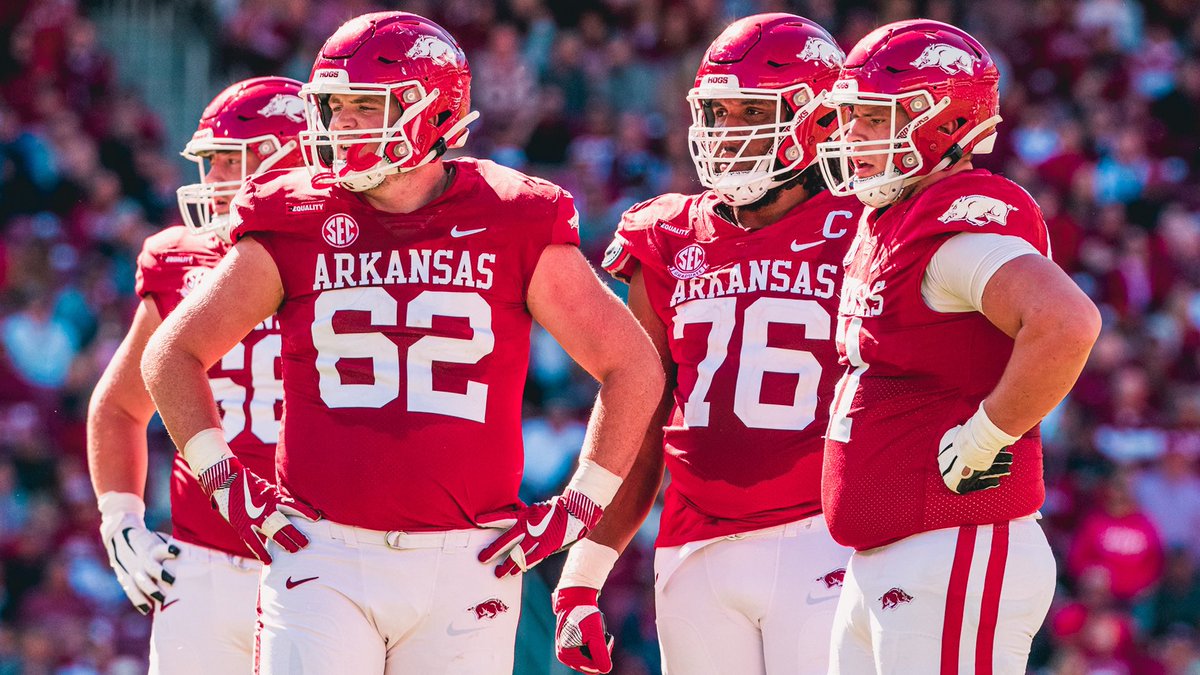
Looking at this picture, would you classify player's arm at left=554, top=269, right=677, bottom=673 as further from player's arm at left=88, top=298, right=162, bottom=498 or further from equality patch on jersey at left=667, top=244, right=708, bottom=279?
player's arm at left=88, top=298, right=162, bottom=498

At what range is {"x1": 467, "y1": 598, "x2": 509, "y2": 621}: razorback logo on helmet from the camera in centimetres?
385

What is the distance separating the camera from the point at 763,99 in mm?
4391

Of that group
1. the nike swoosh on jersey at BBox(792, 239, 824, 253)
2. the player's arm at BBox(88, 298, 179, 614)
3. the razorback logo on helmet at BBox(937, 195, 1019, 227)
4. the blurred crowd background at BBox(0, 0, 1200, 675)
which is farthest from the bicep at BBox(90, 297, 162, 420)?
the blurred crowd background at BBox(0, 0, 1200, 675)

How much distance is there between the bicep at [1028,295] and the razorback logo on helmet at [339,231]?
147 centimetres

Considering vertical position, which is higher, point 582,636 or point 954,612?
point 954,612

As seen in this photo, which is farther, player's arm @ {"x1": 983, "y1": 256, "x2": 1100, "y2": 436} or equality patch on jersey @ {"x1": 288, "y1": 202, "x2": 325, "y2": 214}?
equality patch on jersey @ {"x1": 288, "y1": 202, "x2": 325, "y2": 214}

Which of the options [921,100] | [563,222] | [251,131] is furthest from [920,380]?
[251,131]

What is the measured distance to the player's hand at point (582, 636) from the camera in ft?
13.6

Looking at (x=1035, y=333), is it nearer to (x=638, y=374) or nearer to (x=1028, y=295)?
(x=1028, y=295)

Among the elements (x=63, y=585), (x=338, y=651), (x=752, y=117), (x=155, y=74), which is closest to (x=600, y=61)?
(x=155, y=74)

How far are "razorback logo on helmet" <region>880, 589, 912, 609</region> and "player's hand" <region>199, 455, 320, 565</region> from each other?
50.7 inches

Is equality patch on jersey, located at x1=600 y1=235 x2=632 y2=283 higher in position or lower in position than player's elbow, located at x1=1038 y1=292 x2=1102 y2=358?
lower

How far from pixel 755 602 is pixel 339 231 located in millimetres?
1326

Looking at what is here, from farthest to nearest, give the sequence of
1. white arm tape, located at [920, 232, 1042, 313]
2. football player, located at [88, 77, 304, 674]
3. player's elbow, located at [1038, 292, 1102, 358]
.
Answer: football player, located at [88, 77, 304, 674], white arm tape, located at [920, 232, 1042, 313], player's elbow, located at [1038, 292, 1102, 358]
